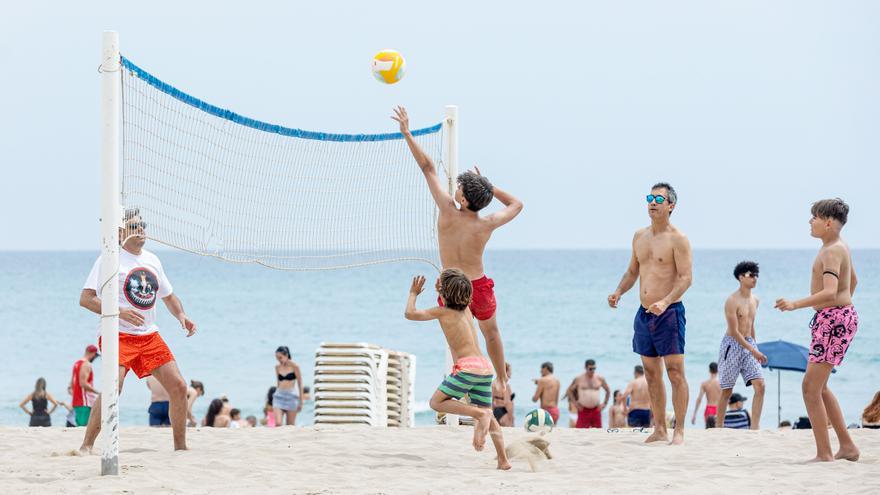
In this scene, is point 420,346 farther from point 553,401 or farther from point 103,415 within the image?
point 103,415

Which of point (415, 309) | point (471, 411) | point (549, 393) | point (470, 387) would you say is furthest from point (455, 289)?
point (549, 393)

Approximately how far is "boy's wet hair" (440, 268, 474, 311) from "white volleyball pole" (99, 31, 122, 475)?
6.17 ft

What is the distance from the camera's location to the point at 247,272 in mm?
99000

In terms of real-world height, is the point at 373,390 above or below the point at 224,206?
below

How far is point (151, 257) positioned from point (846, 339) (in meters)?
4.34

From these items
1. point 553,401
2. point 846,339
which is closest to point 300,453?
point 846,339

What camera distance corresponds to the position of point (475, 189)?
782 cm

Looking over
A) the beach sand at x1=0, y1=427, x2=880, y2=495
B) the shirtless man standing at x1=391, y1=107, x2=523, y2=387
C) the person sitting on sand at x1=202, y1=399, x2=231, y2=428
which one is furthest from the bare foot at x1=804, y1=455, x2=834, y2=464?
the person sitting on sand at x1=202, y1=399, x2=231, y2=428

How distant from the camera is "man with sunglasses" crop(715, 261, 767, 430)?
10750 millimetres

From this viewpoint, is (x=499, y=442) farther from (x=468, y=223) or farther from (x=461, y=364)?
(x=468, y=223)

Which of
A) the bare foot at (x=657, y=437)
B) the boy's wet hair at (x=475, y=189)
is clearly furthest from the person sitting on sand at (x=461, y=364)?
the bare foot at (x=657, y=437)

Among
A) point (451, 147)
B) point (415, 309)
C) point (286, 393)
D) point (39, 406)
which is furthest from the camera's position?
point (39, 406)

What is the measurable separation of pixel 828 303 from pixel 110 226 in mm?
4211

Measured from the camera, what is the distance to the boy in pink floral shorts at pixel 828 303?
24.2 feet
